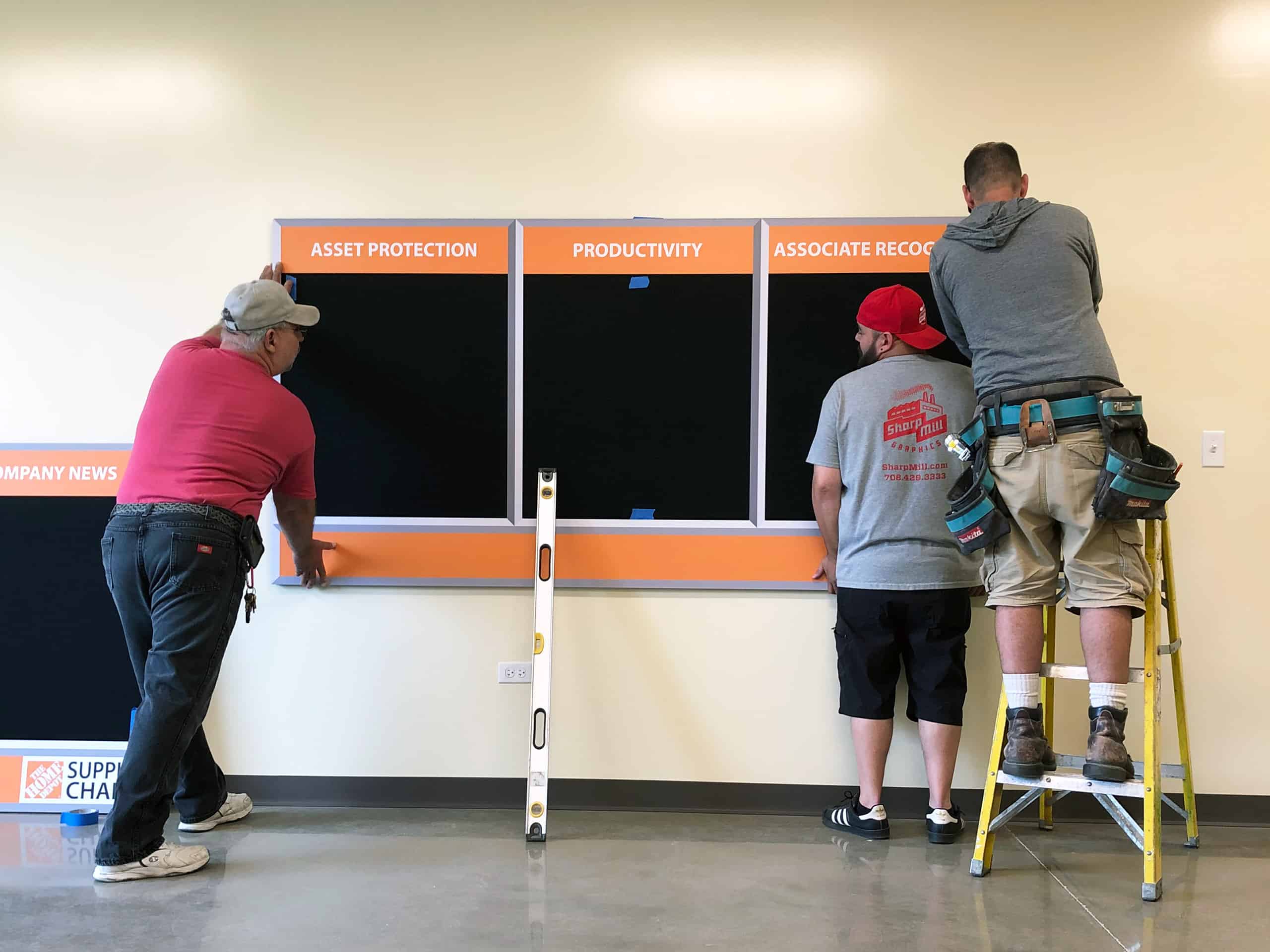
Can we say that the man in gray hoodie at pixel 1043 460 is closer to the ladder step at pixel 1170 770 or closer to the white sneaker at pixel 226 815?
the ladder step at pixel 1170 770

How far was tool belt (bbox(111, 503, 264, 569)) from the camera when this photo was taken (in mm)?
2658

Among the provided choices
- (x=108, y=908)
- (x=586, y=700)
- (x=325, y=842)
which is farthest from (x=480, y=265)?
(x=108, y=908)

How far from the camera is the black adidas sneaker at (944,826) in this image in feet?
9.77

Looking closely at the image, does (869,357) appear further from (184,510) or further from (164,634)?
(164,634)

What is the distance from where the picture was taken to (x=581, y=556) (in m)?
3.33

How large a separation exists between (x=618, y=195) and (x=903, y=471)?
1.36 metres

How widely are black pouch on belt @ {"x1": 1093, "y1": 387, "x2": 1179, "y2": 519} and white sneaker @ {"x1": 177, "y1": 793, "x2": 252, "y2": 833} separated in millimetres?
2786

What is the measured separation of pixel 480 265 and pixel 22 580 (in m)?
1.96

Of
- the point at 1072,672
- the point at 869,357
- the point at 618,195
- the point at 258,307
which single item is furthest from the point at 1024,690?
the point at 258,307

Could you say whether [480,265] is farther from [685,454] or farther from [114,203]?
[114,203]

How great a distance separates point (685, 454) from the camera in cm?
333

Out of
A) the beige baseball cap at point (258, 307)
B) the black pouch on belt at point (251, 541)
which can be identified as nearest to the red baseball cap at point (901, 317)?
the beige baseball cap at point (258, 307)

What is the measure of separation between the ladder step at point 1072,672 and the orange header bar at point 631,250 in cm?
160

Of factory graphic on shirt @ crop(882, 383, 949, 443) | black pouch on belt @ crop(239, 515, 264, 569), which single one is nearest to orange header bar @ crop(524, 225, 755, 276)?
factory graphic on shirt @ crop(882, 383, 949, 443)
